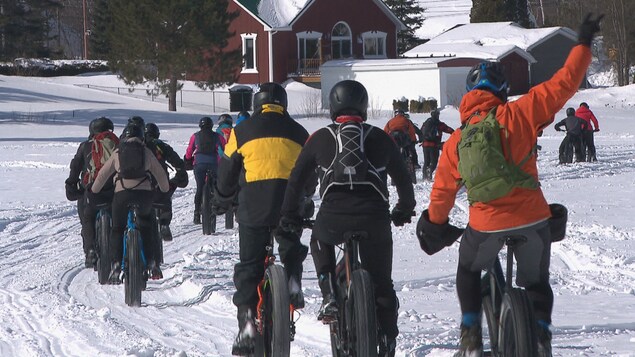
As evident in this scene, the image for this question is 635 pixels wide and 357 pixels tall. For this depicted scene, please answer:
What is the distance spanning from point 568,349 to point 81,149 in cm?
562

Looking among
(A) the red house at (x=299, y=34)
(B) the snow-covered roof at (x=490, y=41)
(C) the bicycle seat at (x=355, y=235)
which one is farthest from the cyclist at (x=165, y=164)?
(B) the snow-covered roof at (x=490, y=41)

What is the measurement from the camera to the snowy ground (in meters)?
7.77

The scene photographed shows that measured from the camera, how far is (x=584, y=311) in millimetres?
8516

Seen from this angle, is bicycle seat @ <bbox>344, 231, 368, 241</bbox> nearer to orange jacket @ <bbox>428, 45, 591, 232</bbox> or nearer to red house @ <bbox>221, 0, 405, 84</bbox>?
orange jacket @ <bbox>428, 45, 591, 232</bbox>

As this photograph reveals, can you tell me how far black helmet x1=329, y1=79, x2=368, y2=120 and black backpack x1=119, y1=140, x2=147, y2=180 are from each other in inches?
148

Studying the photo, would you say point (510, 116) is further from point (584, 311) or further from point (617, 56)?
point (617, 56)

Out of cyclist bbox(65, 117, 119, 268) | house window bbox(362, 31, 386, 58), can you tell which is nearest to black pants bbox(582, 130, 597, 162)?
cyclist bbox(65, 117, 119, 268)

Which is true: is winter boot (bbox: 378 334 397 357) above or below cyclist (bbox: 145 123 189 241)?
below

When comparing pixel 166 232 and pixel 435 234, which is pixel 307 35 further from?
pixel 435 234

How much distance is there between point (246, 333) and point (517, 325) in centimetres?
219

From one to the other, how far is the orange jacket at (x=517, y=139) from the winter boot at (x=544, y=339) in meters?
0.50

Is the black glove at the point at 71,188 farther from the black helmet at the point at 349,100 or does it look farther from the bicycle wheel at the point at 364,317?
the bicycle wheel at the point at 364,317

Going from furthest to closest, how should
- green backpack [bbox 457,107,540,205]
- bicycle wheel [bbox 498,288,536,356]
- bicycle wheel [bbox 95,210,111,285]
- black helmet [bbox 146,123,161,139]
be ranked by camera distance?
1. black helmet [bbox 146,123,161,139]
2. bicycle wheel [bbox 95,210,111,285]
3. green backpack [bbox 457,107,540,205]
4. bicycle wheel [bbox 498,288,536,356]

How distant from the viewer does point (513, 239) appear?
5328 millimetres
